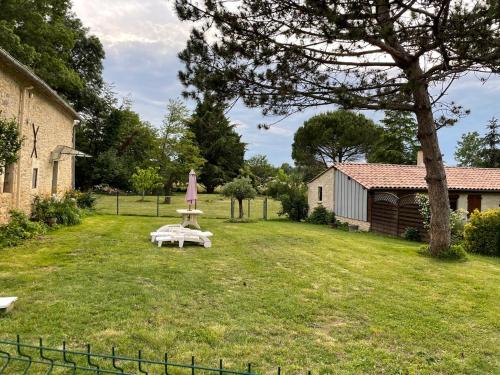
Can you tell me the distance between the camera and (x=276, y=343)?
417 cm

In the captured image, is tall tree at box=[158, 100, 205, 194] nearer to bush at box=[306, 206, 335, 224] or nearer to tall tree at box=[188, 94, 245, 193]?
tall tree at box=[188, 94, 245, 193]

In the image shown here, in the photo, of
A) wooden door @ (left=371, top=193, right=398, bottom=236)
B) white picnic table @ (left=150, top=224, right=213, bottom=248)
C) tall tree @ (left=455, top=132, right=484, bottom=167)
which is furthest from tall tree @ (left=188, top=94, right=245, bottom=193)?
white picnic table @ (left=150, top=224, right=213, bottom=248)

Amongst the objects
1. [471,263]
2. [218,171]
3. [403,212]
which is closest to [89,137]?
[218,171]

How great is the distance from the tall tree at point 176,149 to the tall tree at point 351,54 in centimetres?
2593

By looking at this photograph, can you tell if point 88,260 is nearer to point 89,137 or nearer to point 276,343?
point 276,343

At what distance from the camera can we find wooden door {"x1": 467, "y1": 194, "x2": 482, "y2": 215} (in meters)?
19.9

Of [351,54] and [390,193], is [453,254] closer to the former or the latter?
[351,54]

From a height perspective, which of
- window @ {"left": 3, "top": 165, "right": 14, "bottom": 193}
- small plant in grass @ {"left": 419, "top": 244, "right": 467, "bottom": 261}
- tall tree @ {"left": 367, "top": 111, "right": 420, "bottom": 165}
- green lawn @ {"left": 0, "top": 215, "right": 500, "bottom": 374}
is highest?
tall tree @ {"left": 367, "top": 111, "right": 420, "bottom": 165}

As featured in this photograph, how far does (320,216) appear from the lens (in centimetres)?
2255

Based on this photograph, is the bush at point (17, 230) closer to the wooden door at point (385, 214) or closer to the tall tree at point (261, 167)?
the wooden door at point (385, 214)

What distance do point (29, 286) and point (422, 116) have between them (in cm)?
926

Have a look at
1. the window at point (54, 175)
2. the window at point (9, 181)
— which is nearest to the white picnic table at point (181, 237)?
the window at point (9, 181)

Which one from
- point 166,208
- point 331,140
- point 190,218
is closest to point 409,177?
point 190,218

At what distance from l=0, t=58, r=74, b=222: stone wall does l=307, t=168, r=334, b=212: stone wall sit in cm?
1404
